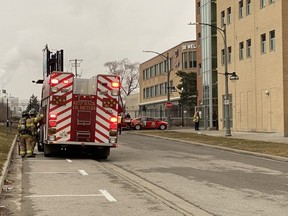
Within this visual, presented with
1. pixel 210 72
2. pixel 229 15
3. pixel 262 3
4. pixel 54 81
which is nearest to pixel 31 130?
pixel 54 81

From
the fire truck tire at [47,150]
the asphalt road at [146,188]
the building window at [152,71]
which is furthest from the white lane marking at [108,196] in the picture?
the building window at [152,71]

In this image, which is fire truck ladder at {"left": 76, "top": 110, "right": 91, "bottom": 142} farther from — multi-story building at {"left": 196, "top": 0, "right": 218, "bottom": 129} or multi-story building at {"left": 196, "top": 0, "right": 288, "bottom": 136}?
multi-story building at {"left": 196, "top": 0, "right": 218, "bottom": 129}

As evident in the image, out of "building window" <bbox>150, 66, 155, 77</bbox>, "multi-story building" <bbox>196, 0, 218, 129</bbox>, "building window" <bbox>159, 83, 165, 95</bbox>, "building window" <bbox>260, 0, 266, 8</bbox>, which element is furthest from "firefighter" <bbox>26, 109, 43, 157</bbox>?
"building window" <bbox>150, 66, 155, 77</bbox>

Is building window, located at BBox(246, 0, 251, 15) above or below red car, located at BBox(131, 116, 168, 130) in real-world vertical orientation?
above

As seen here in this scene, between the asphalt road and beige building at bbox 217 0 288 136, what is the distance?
1764cm

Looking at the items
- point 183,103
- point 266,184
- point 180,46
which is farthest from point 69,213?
point 180,46

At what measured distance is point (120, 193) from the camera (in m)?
9.82

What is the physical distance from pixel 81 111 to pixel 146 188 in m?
7.46

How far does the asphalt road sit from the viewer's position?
820 centimetres

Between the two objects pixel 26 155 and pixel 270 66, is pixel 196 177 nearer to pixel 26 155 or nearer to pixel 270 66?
pixel 26 155

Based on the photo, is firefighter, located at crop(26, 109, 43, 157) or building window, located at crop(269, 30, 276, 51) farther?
building window, located at crop(269, 30, 276, 51)

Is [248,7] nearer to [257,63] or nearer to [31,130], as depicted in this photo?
[257,63]

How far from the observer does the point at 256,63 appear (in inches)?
1447

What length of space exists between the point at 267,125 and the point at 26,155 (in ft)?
69.3
